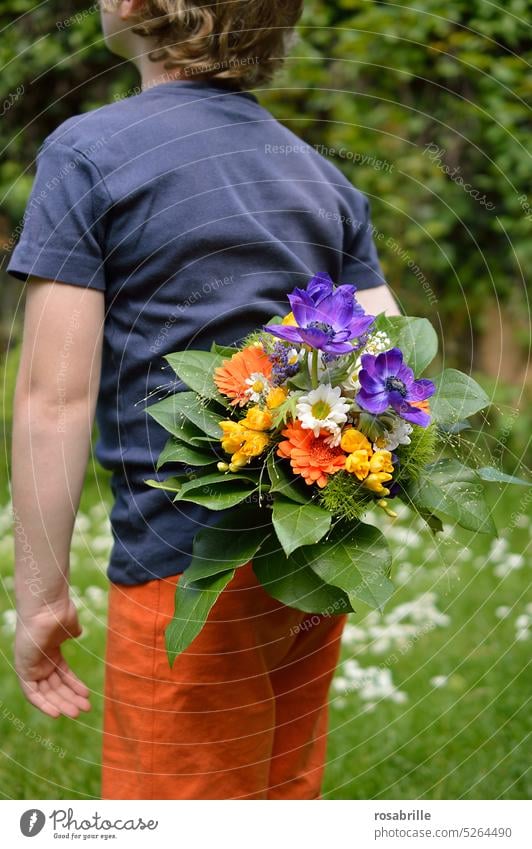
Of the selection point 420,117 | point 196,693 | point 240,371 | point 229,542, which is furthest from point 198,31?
point 420,117

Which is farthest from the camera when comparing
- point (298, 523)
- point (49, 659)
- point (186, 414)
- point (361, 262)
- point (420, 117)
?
point (420, 117)

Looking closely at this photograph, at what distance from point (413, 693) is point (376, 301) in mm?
1400

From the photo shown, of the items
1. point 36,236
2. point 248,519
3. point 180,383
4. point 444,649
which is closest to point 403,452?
point 248,519

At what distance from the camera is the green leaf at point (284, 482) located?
1160mm

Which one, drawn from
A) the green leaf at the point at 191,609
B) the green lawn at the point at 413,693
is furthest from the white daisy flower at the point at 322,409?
the green lawn at the point at 413,693

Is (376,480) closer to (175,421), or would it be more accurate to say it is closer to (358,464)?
(358,464)

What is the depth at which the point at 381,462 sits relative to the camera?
1.13 metres

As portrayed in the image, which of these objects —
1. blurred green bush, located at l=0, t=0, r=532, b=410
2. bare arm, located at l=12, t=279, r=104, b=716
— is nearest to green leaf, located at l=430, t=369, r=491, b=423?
bare arm, located at l=12, t=279, r=104, b=716

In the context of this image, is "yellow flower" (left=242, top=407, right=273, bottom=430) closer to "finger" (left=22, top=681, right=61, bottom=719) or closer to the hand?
the hand

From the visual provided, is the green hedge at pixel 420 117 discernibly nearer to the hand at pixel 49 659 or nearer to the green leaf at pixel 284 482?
the hand at pixel 49 659

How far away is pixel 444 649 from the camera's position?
9.37 ft

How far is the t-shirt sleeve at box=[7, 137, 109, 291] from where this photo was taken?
1.32 m

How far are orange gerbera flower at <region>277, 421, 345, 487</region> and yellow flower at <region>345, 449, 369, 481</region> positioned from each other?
0.02 meters

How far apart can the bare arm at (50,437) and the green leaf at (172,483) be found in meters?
0.18
